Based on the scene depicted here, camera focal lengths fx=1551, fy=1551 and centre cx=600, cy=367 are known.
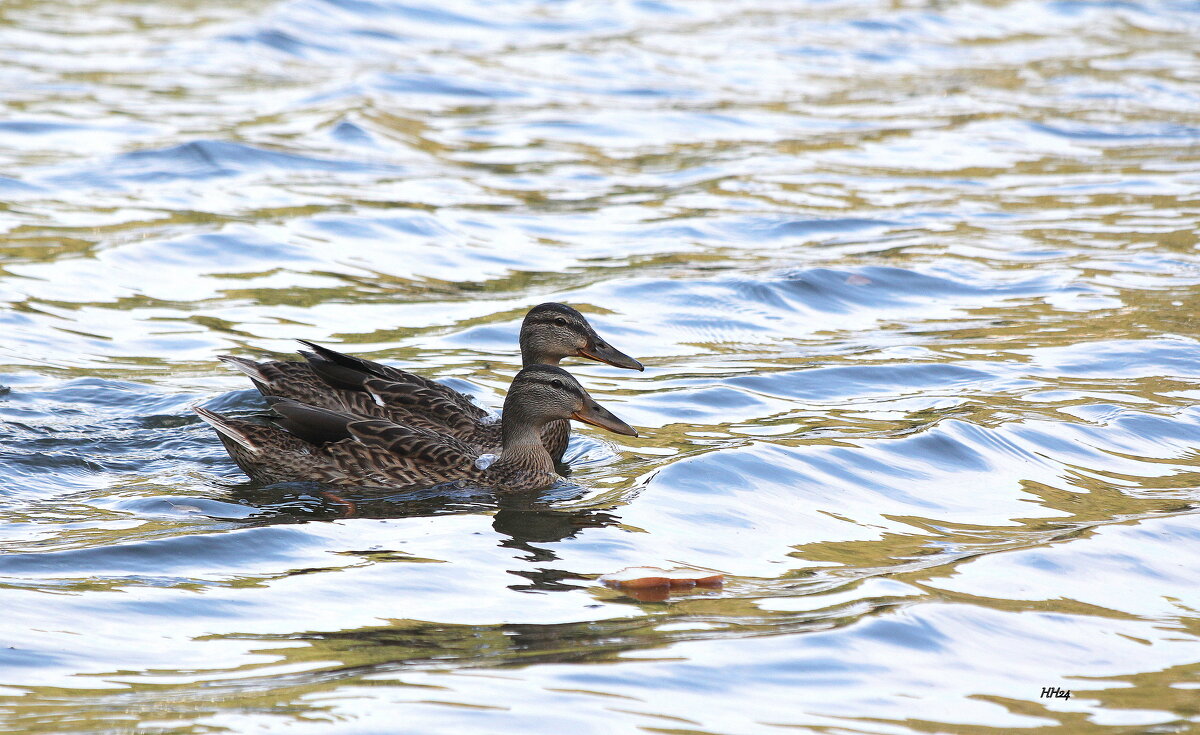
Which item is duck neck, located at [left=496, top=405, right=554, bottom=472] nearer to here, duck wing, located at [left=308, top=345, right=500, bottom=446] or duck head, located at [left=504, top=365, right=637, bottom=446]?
duck head, located at [left=504, top=365, right=637, bottom=446]

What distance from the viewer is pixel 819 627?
6012 millimetres

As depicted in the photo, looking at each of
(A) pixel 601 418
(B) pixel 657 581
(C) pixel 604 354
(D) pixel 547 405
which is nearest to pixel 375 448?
(D) pixel 547 405

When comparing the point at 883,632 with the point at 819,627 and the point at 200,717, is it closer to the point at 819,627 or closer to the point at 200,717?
the point at 819,627

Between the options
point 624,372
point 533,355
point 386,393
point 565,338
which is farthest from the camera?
point 624,372

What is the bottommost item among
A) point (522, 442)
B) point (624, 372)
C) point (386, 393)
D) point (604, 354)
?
point (624, 372)

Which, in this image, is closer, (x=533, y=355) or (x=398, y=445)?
(x=398, y=445)

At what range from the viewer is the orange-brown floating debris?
6457 millimetres

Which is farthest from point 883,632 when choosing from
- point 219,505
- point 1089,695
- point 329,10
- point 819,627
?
point 329,10

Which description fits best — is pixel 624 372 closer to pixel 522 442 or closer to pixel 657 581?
pixel 522 442

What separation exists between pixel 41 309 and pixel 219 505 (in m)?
4.34

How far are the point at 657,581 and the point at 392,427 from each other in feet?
7.79

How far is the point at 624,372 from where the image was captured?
10812mm

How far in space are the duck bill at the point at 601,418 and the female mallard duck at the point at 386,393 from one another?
648 mm

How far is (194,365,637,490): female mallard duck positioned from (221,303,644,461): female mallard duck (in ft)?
0.95
